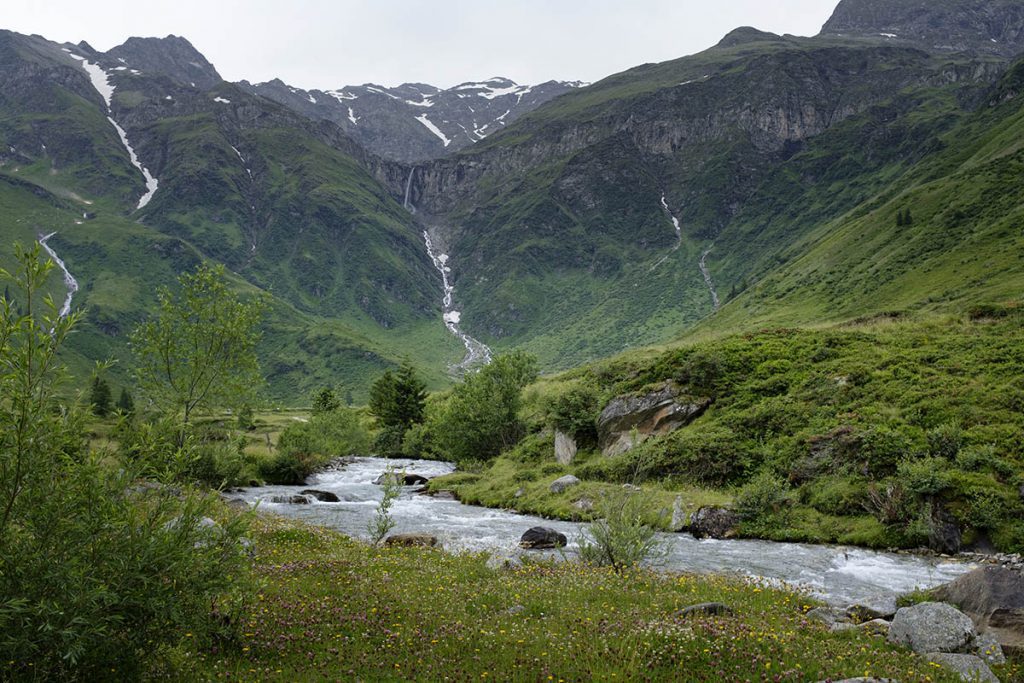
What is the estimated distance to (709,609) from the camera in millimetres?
14750

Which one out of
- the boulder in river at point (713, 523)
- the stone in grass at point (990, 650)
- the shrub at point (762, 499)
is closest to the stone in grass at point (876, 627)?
the stone in grass at point (990, 650)

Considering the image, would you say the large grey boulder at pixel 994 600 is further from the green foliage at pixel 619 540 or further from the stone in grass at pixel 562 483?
the stone in grass at pixel 562 483

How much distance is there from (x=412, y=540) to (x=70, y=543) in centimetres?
1935

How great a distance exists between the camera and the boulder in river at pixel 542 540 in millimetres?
27578

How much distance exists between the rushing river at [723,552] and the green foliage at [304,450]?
14.7 meters

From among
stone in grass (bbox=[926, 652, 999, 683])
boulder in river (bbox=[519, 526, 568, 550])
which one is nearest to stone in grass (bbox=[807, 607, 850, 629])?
stone in grass (bbox=[926, 652, 999, 683])

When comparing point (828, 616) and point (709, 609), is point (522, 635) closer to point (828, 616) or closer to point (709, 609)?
point (709, 609)

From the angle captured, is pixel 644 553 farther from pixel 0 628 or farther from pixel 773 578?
pixel 0 628

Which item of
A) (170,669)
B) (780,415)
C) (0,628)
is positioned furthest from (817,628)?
(780,415)

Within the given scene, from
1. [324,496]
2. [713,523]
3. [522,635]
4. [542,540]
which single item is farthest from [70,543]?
[324,496]

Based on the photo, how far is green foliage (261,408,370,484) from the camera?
59.4 metres

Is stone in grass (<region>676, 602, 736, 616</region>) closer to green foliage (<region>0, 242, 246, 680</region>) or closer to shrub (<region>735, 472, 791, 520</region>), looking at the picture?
green foliage (<region>0, 242, 246, 680</region>)

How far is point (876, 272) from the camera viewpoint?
108312 mm

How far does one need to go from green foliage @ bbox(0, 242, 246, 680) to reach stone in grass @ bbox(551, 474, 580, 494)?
3228 centimetres
